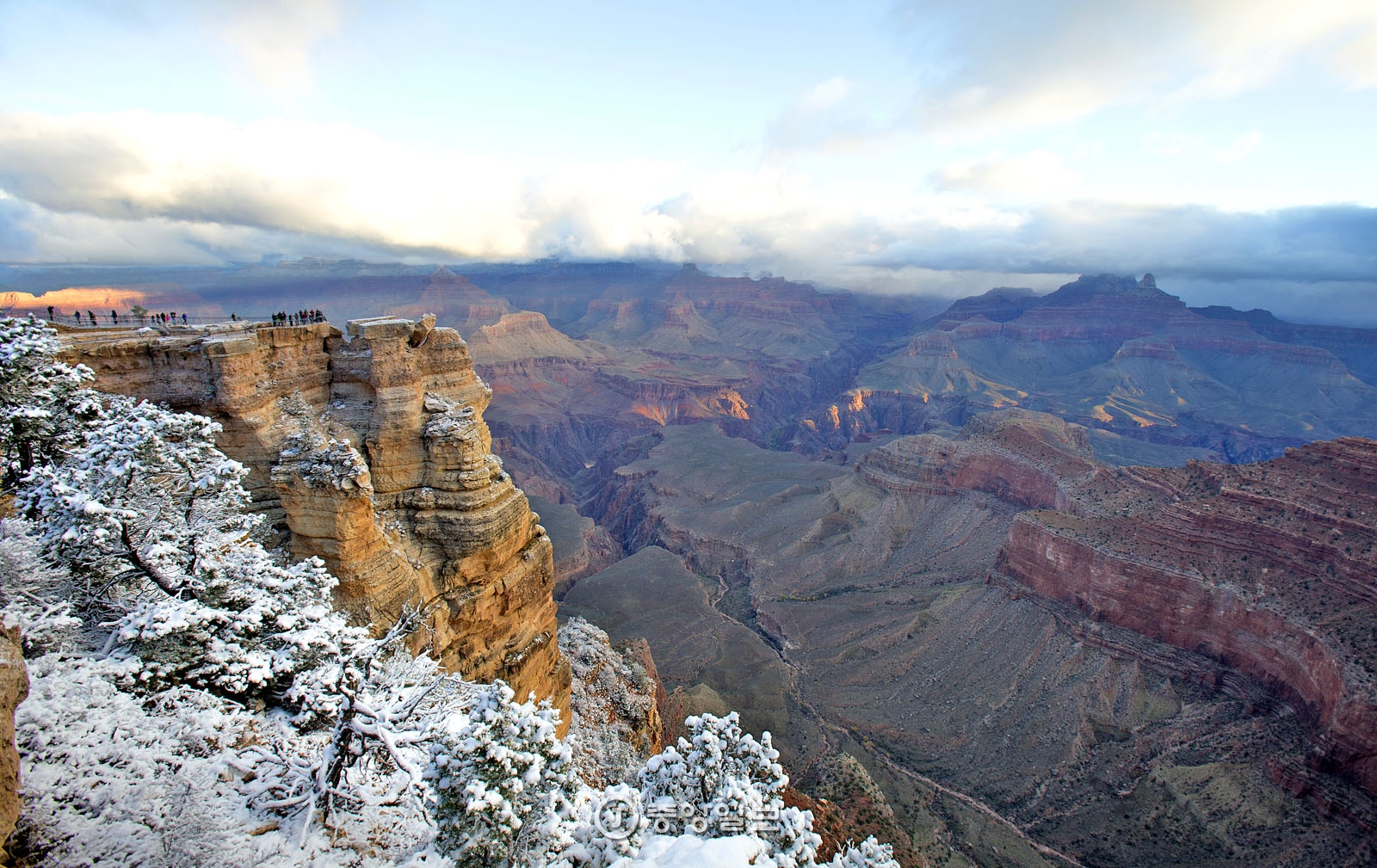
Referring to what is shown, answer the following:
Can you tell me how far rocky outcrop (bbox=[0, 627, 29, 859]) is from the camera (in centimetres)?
707

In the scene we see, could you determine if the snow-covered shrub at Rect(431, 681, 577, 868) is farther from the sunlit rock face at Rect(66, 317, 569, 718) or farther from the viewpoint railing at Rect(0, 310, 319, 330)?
the viewpoint railing at Rect(0, 310, 319, 330)

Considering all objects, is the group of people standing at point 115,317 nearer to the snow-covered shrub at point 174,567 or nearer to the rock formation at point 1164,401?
the snow-covered shrub at point 174,567

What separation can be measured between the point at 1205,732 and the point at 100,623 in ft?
186

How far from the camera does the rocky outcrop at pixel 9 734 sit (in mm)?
7070

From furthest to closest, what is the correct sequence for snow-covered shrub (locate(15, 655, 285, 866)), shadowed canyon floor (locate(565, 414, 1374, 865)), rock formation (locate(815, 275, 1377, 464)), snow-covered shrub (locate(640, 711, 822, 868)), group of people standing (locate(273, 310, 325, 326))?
rock formation (locate(815, 275, 1377, 464))
shadowed canyon floor (locate(565, 414, 1374, 865))
group of people standing (locate(273, 310, 325, 326))
snow-covered shrub (locate(640, 711, 822, 868))
snow-covered shrub (locate(15, 655, 285, 866))

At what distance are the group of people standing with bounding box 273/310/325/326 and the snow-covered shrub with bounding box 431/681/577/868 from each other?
62.4ft

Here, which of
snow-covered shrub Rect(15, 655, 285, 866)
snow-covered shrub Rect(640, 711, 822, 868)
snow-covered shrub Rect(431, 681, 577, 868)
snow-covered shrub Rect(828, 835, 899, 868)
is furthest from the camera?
snow-covered shrub Rect(828, 835, 899, 868)

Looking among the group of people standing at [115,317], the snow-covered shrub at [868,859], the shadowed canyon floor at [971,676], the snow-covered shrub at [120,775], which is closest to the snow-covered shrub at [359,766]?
the snow-covered shrub at [120,775]

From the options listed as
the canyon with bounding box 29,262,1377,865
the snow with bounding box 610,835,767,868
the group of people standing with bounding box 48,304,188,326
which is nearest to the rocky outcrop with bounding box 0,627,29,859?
the snow with bounding box 610,835,767,868

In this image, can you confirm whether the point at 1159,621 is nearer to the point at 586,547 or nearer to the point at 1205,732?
the point at 1205,732

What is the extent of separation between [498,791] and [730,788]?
5616 mm

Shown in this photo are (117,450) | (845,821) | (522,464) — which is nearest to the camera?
(117,450)

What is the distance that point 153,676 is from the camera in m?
11.4

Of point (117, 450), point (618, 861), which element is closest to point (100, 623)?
point (117, 450)
